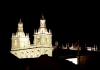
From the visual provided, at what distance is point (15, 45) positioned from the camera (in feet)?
113

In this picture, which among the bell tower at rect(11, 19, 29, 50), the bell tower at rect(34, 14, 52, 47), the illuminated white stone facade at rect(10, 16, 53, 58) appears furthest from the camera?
the bell tower at rect(11, 19, 29, 50)

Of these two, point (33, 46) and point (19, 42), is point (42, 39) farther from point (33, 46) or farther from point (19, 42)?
point (19, 42)

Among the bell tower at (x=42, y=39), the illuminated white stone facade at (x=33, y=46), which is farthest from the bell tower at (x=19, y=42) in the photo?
the bell tower at (x=42, y=39)

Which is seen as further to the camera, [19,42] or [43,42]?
[19,42]

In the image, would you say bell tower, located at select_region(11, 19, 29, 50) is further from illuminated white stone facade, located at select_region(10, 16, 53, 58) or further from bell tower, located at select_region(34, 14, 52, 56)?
bell tower, located at select_region(34, 14, 52, 56)

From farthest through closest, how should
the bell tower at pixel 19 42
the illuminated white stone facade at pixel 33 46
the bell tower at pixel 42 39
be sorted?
the bell tower at pixel 19 42, the bell tower at pixel 42 39, the illuminated white stone facade at pixel 33 46

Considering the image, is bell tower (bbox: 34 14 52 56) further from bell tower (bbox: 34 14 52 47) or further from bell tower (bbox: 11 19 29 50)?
bell tower (bbox: 11 19 29 50)

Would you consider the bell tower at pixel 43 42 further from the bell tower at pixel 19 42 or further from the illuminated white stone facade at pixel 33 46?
the bell tower at pixel 19 42

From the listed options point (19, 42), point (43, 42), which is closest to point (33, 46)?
point (43, 42)

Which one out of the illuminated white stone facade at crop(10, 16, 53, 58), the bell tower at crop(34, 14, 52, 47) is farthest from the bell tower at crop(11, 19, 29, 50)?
the bell tower at crop(34, 14, 52, 47)

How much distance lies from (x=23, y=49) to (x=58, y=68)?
25.1 m

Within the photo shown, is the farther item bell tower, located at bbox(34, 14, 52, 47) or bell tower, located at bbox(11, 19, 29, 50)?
bell tower, located at bbox(11, 19, 29, 50)

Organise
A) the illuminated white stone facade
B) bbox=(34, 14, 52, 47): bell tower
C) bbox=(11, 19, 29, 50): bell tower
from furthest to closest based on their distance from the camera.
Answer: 1. bbox=(11, 19, 29, 50): bell tower
2. bbox=(34, 14, 52, 47): bell tower
3. the illuminated white stone facade

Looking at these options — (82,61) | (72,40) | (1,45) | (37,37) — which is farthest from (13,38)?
(1,45)
